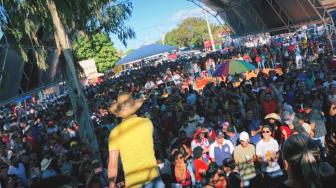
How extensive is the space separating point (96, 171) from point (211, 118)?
162 inches

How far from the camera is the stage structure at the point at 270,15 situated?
17906 mm

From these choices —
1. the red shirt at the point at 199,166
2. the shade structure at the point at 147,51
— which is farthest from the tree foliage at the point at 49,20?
the shade structure at the point at 147,51

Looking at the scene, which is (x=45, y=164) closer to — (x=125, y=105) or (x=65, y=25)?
(x=65, y=25)

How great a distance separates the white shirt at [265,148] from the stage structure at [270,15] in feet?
35.8

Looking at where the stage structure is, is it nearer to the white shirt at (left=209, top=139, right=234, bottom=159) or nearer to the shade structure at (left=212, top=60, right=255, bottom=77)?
the shade structure at (left=212, top=60, right=255, bottom=77)

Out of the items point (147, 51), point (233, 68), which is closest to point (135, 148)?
point (233, 68)

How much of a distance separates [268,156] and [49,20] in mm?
7049

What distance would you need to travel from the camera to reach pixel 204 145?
28.0 ft

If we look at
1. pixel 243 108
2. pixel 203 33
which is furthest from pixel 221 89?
pixel 203 33

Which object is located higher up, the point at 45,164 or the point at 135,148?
the point at 135,148

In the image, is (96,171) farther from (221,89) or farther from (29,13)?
(221,89)

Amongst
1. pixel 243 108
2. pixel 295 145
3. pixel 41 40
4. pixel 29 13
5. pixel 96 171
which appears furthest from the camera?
pixel 41 40

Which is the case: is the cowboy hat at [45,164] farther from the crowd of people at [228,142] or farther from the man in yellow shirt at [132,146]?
the man in yellow shirt at [132,146]

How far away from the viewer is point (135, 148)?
3.57 metres
